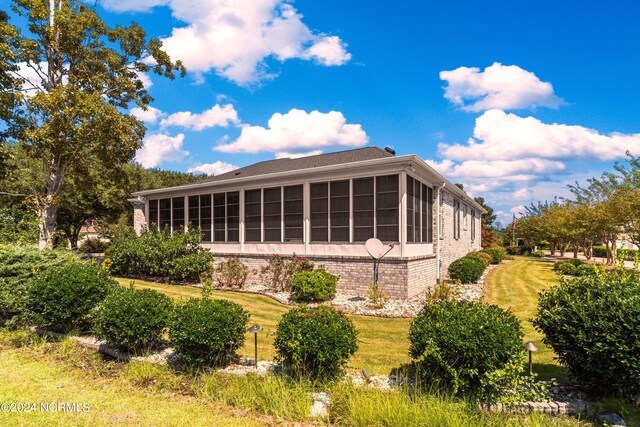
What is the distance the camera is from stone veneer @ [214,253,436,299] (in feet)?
37.7

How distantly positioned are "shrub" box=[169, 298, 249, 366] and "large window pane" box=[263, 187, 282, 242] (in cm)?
883

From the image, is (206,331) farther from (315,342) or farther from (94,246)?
(94,246)

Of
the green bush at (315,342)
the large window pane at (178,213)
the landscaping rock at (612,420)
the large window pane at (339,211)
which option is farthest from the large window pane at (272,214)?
the landscaping rock at (612,420)

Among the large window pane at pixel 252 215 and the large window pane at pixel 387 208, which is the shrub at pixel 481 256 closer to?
the large window pane at pixel 387 208

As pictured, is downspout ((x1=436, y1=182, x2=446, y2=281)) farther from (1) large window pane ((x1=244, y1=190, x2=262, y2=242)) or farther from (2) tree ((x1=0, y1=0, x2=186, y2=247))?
(2) tree ((x1=0, y1=0, x2=186, y2=247))

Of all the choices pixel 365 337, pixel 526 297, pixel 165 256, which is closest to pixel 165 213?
pixel 165 256

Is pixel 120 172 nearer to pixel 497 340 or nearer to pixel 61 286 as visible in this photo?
pixel 61 286

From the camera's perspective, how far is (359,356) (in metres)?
6.61

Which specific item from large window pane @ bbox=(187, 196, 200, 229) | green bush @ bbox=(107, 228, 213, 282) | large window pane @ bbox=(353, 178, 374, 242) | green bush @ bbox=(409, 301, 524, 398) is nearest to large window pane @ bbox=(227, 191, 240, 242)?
green bush @ bbox=(107, 228, 213, 282)

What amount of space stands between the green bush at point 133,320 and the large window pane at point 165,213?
1351 centimetres

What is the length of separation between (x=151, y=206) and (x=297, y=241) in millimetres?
10475

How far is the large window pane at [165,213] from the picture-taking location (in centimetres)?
1881

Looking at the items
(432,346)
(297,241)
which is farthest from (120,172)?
(432,346)

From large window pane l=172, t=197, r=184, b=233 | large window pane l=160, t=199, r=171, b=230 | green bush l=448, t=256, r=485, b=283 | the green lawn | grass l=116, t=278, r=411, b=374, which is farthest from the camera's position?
large window pane l=160, t=199, r=171, b=230
